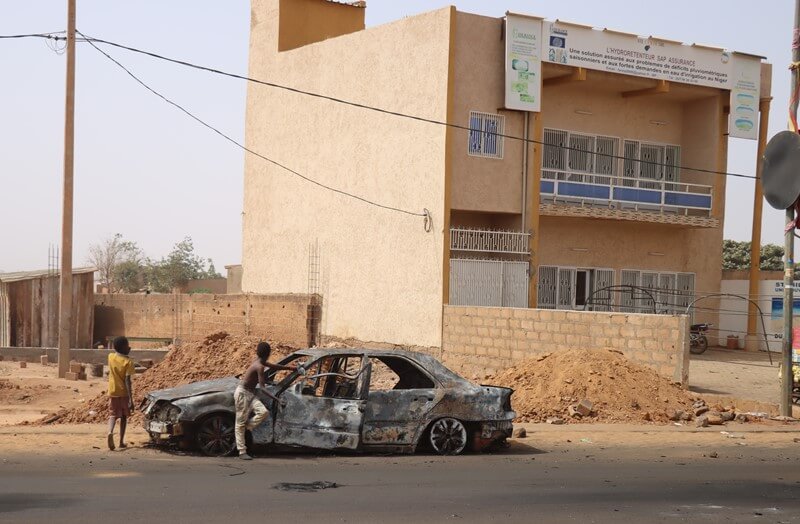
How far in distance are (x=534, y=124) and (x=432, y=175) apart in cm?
337

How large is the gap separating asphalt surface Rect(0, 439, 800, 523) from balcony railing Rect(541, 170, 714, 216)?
16822 millimetres

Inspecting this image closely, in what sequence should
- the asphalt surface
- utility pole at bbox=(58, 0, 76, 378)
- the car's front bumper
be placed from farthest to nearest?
utility pole at bbox=(58, 0, 76, 378)
the car's front bumper
the asphalt surface

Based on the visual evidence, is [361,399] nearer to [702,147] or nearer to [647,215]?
[647,215]

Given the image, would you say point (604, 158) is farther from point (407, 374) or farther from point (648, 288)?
point (407, 374)

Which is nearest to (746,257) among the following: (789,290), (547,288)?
(547,288)

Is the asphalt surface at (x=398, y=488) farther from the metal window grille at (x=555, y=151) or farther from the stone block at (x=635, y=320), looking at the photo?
the metal window grille at (x=555, y=151)

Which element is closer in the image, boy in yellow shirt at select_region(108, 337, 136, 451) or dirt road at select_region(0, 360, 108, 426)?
boy in yellow shirt at select_region(108, 337, 136, 451)

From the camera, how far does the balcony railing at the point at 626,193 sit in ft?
98.2

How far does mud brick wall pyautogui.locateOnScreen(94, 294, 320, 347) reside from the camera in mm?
31688

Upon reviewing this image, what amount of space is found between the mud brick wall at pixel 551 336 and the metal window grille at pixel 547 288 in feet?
16.2

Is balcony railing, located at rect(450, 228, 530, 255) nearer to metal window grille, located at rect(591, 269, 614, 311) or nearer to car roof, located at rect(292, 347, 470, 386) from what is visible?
metal window grille, located at rect(591, 269, 614, 311)

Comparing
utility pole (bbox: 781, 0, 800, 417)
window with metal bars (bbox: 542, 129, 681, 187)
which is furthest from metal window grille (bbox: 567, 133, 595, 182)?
utility pole (bbox: 781, 0, 800, 417)

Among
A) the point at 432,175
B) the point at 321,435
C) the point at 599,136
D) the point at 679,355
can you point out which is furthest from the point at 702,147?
the point at 321,435

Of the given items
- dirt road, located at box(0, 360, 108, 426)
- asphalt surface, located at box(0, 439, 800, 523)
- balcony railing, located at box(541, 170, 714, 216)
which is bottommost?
dirt road, located at box(0, 360, 108, 426)
